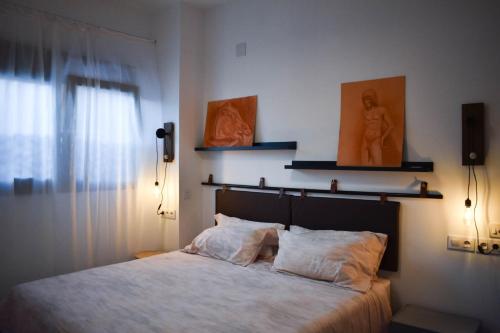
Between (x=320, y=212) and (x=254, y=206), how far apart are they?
66 centimetres

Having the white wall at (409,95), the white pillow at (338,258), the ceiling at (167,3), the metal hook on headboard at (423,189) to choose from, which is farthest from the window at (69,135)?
the metal hook on headboard at (423,189)

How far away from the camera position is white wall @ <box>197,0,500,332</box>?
2.20 m

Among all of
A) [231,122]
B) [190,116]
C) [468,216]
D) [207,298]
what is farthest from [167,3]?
[468,216]

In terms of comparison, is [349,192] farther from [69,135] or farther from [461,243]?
[69,135]

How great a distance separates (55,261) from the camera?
309 centimetres

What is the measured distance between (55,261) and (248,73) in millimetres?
2315

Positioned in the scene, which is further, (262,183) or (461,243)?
(262,183)

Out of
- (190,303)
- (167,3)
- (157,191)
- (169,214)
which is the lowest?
(190,303)

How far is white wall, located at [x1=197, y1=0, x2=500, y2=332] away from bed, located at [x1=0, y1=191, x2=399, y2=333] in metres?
0.21

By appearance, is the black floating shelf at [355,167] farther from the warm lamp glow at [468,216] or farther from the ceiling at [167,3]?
the ceiling at [167,3]

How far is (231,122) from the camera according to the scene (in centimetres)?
345

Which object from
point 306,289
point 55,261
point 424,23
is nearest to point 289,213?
point 306,289

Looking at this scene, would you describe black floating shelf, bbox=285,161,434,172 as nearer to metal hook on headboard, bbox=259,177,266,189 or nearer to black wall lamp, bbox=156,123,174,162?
metal hook on headboard, bbox=259,177,266,189

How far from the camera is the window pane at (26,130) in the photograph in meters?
2.80
